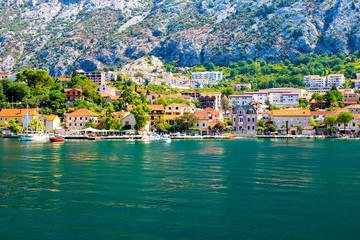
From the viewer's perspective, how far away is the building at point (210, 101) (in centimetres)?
16038

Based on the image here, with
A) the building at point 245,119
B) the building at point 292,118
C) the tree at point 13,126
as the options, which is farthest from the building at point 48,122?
the building at point 292,118

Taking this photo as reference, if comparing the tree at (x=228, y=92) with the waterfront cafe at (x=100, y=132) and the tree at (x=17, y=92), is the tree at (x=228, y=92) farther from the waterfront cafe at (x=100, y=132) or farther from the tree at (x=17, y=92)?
the tree at (x=17, y=92)

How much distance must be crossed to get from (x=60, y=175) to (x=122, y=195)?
31.9ft

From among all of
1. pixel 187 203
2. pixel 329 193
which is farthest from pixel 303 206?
pixel 187 203

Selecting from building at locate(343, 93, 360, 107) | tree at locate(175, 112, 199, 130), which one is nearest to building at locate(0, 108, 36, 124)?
tree at locate(175, 112, 199, 130)

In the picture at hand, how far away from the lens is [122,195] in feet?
79.4

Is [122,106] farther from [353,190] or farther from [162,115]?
[353,190]

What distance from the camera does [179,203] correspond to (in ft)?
71.7

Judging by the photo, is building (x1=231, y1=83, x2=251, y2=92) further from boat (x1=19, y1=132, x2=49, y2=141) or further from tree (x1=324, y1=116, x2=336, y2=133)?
boat (x1=19, y1=132, x2=49, y2=141)

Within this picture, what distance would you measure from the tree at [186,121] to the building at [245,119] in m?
13.6

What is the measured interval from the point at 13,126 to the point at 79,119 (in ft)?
52.7

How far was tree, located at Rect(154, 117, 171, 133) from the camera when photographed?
354 feet

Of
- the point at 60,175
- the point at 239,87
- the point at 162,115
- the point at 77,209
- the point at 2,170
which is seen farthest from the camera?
the point at 239,87

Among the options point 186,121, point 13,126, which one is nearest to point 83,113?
point 13,126
